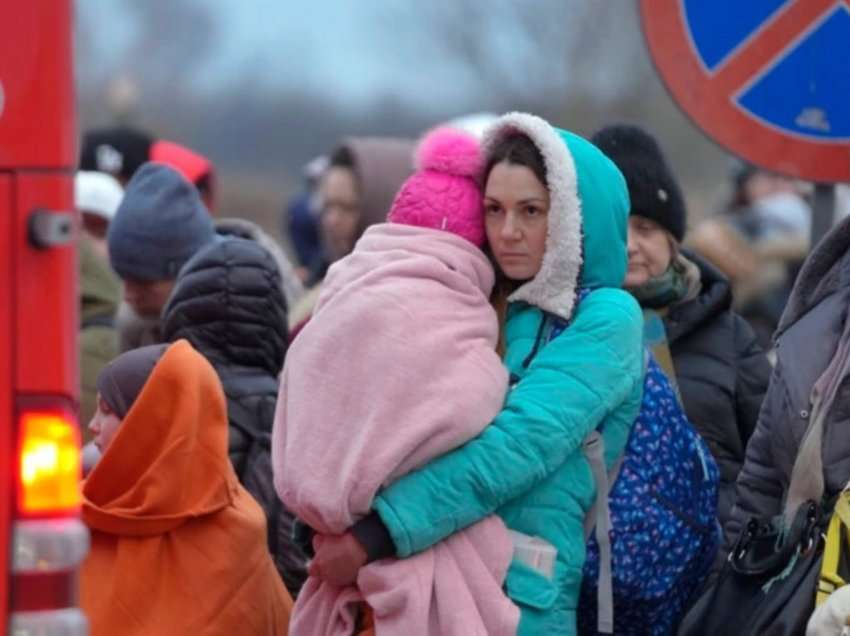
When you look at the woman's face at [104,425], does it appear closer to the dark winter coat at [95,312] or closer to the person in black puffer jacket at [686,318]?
the person in black puffer jacket at [686,318]

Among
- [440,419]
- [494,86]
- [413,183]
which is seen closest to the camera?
[440,419]

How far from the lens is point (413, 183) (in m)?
5.27

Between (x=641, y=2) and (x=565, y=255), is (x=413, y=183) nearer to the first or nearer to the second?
(x=565, y=255)

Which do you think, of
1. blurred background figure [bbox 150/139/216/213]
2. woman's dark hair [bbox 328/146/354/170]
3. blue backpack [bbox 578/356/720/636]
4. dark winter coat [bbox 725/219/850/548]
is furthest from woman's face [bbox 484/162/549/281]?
blurred background figure [bbox 150/139/216/213]

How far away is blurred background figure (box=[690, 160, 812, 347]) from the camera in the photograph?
1145 cm

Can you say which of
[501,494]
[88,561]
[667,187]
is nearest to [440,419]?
[501,494]

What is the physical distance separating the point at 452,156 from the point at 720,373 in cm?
117

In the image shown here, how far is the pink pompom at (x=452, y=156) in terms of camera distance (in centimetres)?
531

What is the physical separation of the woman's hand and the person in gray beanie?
2230 millimetres

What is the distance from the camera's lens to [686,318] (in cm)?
612

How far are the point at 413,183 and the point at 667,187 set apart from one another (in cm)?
118

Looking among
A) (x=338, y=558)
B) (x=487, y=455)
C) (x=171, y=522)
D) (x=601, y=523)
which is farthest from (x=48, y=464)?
(x=601, y=523)

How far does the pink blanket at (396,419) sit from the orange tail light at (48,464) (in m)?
0.86

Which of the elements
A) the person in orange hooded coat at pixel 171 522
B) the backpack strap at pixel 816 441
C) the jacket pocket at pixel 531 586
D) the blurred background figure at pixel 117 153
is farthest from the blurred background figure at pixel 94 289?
the backpack strap at pixel 816 441
